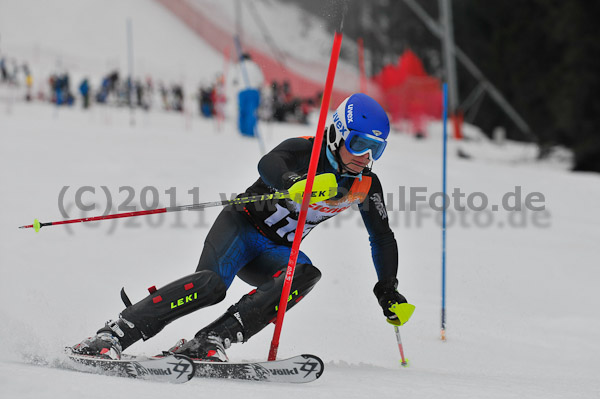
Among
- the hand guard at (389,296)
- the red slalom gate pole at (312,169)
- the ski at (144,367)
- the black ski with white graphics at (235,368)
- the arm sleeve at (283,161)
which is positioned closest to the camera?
the ski at (144,367)

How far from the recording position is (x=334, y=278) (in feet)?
22.0

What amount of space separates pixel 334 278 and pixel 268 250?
109 inches

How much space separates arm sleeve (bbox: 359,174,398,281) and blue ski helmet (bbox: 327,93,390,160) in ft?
1.29

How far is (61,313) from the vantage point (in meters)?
5.35

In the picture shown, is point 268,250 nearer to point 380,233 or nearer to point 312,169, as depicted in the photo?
point 380,233

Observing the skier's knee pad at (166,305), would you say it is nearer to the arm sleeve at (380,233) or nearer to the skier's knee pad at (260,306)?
the skier's knee pad at (260,306)

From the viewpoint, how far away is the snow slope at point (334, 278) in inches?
142

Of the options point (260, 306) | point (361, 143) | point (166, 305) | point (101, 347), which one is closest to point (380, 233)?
point (361, 143)

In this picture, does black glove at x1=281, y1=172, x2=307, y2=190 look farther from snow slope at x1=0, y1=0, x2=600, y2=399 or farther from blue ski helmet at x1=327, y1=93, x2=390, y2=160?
snow slope at x1=0, y1=0, x2=600, y2=399

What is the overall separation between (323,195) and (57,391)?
170 centimetres

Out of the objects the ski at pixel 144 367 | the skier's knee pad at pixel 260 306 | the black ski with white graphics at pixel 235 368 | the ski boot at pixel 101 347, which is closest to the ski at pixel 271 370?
the black ski with white graphics at pixel 235 368

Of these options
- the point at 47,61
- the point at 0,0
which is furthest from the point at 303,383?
the point at 0,0

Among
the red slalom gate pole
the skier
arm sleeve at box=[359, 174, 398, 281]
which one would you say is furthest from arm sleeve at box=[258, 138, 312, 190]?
arm sleeve at box=[359, 174, 398, 281]

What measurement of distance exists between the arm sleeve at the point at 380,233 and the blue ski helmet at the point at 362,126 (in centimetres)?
39
